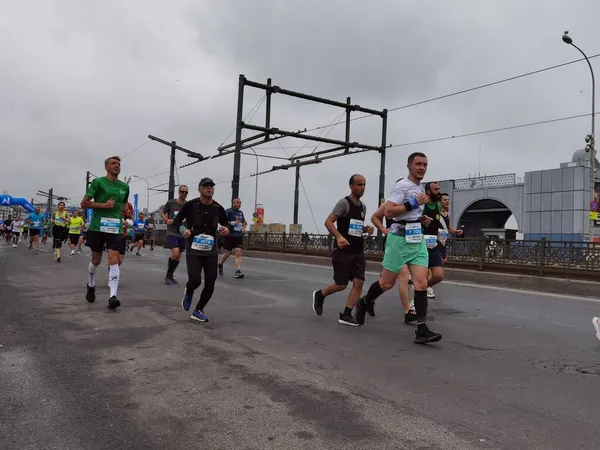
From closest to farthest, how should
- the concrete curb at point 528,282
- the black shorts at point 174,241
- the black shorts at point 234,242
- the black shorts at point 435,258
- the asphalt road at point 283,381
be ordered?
the asphalt road at point 283,381, the black shorts at point 435,258, the black shorts at point 174,241, the concrete curb at point 528,282, the black shorts at point 234,242

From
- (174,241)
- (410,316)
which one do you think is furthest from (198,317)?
(174,241)

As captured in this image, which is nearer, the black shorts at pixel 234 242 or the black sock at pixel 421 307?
the black sock at pixel 421 307

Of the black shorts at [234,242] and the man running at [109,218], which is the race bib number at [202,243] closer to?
the man running at [109,218]

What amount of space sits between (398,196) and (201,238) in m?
2.22

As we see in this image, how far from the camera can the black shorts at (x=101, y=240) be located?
631 centimetres

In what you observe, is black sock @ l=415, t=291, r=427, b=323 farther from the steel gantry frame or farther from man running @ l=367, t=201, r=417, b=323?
the steel gantry frame

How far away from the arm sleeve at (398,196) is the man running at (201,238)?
6.43 feet

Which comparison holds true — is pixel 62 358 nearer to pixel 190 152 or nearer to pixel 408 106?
pixel 408 106

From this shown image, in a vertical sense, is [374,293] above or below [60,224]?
below

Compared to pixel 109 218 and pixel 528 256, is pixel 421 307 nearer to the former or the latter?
pixel 109 218

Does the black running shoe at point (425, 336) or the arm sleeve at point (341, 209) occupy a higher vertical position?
the arm sleeve at point (341, 209)

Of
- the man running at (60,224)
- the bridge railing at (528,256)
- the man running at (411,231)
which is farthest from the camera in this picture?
the man running at (60,224)

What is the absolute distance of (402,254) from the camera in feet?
16.9

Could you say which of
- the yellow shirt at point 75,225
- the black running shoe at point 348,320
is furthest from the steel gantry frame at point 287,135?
the black running shoe at point 348,320
